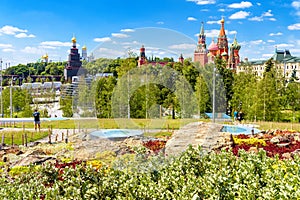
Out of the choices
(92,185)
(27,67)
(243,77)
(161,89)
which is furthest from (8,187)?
(27,67)

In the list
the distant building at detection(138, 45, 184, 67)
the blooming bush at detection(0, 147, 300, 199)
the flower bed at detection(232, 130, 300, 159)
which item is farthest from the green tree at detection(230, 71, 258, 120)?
the blooming bush at detection(0, 147, 300, 199)

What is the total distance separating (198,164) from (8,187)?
9.70 ft

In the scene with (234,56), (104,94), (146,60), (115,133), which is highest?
(234,56)

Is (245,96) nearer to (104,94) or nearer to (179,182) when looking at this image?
(104,94)

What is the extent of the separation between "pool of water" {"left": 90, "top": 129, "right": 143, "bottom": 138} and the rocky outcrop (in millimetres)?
1226

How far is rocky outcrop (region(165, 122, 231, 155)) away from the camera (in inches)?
334

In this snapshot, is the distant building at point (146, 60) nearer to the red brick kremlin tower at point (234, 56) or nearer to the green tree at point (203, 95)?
the green tree at point (203, 95)

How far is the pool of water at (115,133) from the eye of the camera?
962 centimetres

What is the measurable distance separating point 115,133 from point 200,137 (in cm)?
310

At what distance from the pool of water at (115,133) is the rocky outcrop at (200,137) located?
123cm

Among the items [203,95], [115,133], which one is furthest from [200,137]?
[203,95]

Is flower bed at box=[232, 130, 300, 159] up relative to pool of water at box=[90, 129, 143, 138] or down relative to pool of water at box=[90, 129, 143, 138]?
down

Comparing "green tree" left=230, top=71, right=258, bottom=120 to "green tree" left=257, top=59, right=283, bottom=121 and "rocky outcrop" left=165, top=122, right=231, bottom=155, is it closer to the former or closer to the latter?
"green tree" left=257, top=59, right=283, bottom=121

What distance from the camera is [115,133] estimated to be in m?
11.0
